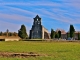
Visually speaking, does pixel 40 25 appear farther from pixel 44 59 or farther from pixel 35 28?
pixel 44 59

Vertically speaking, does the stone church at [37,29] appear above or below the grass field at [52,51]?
above

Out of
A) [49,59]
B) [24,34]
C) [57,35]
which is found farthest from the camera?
[57,35]

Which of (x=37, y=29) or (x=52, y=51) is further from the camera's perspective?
(x=37, y=29)

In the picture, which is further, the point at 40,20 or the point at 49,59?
the point at 40,20

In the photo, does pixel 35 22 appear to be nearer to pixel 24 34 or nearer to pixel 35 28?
pixel 35 28

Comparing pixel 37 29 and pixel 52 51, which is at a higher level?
pixel 37 29

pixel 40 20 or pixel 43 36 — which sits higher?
pixel 40 20

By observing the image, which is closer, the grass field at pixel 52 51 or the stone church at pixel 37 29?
the grass field at pixel 52 51

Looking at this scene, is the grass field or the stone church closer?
the grass field

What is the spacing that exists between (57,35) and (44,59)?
144m

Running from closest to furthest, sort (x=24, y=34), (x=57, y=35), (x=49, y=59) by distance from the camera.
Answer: (x=49, y=59) < (x=24, y=34) < (x=57, y=35)

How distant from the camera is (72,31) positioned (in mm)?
Answer: 155750

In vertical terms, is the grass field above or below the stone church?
below

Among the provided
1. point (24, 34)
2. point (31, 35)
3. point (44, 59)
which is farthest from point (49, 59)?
point (31, 35)
